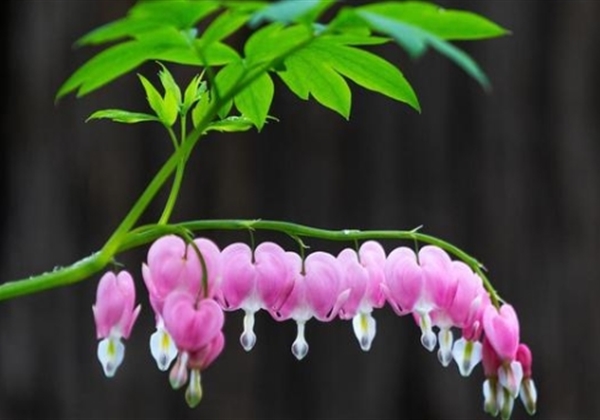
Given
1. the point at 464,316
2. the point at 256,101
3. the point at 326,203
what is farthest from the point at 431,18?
the point at 326,203

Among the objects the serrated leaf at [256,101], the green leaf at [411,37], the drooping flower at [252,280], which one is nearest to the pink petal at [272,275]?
the drooping flower at [252,280]

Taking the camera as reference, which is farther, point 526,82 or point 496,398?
point 526,82

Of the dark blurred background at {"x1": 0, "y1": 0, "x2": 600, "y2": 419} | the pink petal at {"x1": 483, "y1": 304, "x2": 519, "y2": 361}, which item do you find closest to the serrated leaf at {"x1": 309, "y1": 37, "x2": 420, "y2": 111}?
the pink petal at {"x1": 483, "y1": 304, "x2": 519, "y2": 361}

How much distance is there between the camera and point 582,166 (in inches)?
114

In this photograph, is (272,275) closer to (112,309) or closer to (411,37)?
(112,309)

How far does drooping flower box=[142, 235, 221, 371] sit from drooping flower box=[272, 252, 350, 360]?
0.12 meters

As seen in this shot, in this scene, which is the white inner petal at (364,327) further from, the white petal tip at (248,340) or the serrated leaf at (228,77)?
the serrated leaf at (228,77)

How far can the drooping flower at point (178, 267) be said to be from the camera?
0.84m

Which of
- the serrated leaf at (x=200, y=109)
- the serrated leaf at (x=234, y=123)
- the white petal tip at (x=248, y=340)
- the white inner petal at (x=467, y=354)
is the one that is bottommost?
the white inner petal at (x=467, y=354)

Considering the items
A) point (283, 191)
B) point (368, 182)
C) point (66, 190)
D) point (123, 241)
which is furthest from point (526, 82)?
point (123, 241)

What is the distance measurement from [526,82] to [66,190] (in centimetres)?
116

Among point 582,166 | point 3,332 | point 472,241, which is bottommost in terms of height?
point 3,332

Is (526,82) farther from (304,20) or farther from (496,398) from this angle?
(304,20)

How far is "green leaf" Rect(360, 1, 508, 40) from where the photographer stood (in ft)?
2.27
